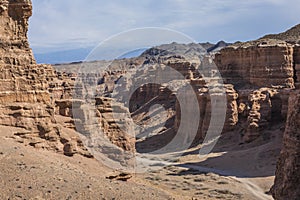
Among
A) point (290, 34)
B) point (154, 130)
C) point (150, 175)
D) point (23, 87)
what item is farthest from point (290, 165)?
point (290, 34)

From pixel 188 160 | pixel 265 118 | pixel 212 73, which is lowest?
pixel 188 160

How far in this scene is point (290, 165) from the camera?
13984 mm

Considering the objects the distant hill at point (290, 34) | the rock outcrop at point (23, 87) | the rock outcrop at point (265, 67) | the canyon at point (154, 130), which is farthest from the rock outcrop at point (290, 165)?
the distant hill at point (290, 34)

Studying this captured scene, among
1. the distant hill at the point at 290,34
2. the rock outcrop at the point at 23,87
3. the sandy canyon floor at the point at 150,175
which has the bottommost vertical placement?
the sandy canyon floor at the point at 150,175

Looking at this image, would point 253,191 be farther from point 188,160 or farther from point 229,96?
point 229,96

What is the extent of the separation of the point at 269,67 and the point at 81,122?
32389 mm

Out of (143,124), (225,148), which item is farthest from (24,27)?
(143,124)

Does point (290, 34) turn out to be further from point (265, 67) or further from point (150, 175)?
point (150, 175)

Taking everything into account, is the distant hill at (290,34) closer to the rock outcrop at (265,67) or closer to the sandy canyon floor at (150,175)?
the rock outcrop at (265,67)

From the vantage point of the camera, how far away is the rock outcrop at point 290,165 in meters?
13.7

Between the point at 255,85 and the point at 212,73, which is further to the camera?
the point at 212,73

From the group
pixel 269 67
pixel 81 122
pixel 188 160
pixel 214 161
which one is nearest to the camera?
pixel 81 122

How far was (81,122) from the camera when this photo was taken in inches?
910

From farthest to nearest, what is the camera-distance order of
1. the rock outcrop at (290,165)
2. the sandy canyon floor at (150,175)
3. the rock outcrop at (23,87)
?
1. the rock outcrop at (23,87)
2. the sandy canyon floor at (150,175)
3. the rock outcrop at (290,165)
